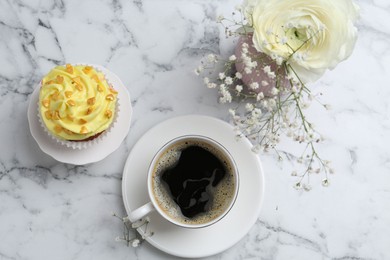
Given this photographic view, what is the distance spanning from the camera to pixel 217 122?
1271 millimetres

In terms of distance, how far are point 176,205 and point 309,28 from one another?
0.46 meters

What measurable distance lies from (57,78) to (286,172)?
1.74 ft

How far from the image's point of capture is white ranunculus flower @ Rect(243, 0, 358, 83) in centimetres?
106

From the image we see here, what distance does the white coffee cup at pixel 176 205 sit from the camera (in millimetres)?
1177

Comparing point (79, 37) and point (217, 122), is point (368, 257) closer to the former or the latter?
point (217, 122)

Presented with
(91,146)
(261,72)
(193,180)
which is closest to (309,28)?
(261,72)

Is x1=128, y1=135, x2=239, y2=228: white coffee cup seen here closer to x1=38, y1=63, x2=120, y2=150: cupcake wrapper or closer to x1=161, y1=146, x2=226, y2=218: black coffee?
x1=161, y1=146, x2=226, y2=218: black coffee

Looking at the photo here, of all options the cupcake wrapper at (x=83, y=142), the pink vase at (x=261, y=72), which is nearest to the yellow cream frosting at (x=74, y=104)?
the cupcake wrapper at (x=83, y=142)

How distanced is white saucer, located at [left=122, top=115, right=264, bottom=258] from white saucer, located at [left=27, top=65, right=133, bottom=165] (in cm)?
5

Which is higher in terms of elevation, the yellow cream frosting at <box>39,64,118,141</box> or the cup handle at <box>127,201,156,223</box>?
the yellow cream frosting at <box>39,64,118,141</box>

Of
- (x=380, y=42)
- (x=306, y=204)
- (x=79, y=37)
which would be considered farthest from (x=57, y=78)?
(x=380, y=42)

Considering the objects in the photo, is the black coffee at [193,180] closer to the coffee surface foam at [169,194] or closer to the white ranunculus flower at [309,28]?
the coffee surface foam at [169,194]

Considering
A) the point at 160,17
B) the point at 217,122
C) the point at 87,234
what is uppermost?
the point at 160,17

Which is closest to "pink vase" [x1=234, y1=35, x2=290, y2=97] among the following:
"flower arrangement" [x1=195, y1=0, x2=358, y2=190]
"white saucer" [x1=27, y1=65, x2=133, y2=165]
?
"flower arrangement" [x1=195, y1=0, x2=358, y2=190]
